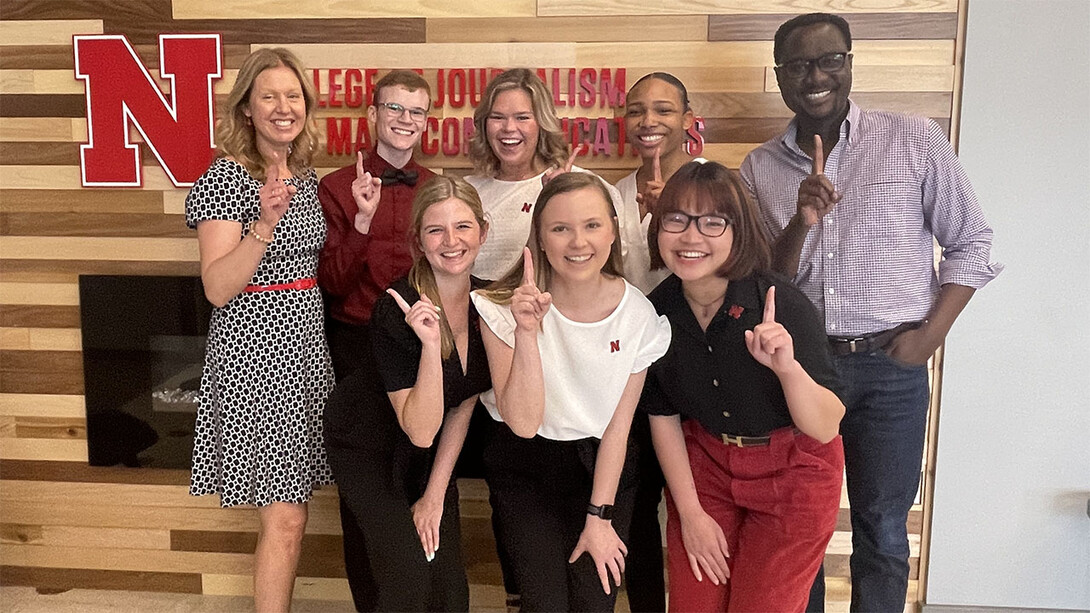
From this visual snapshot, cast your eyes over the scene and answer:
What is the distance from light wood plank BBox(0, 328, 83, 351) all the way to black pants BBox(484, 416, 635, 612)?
5.13ft

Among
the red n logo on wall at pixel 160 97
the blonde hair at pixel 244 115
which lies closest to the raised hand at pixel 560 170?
the blonde hair at pixel 244 115

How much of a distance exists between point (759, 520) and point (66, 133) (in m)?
2.42

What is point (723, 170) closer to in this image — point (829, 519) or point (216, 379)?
Result: point (829, 519)

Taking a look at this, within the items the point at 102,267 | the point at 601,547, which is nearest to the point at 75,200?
the point at 102,267

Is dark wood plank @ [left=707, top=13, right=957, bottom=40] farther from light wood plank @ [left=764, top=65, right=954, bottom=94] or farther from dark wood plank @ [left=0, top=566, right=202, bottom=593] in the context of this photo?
dark wood plank @ [left=0, top=566, right=202, bottom=593]

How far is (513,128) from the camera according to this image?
225 cm

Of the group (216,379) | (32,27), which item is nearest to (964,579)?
(216,379)

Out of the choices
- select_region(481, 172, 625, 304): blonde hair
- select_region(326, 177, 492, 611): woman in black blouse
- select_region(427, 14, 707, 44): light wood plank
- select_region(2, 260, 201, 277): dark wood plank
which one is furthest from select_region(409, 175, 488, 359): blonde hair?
select_region(2, 260, 201, 277): dark wood plank

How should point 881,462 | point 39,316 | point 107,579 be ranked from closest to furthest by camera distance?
1. point 881,462
2. point 39,316
3. point 107,579

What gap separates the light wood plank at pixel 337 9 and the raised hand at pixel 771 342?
3.70 feet

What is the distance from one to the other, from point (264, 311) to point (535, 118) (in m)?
0.91

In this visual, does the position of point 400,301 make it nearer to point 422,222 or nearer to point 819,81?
point 422,222

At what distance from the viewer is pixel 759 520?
6.94 ft

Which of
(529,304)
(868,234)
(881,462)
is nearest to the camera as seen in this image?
(529,304)
